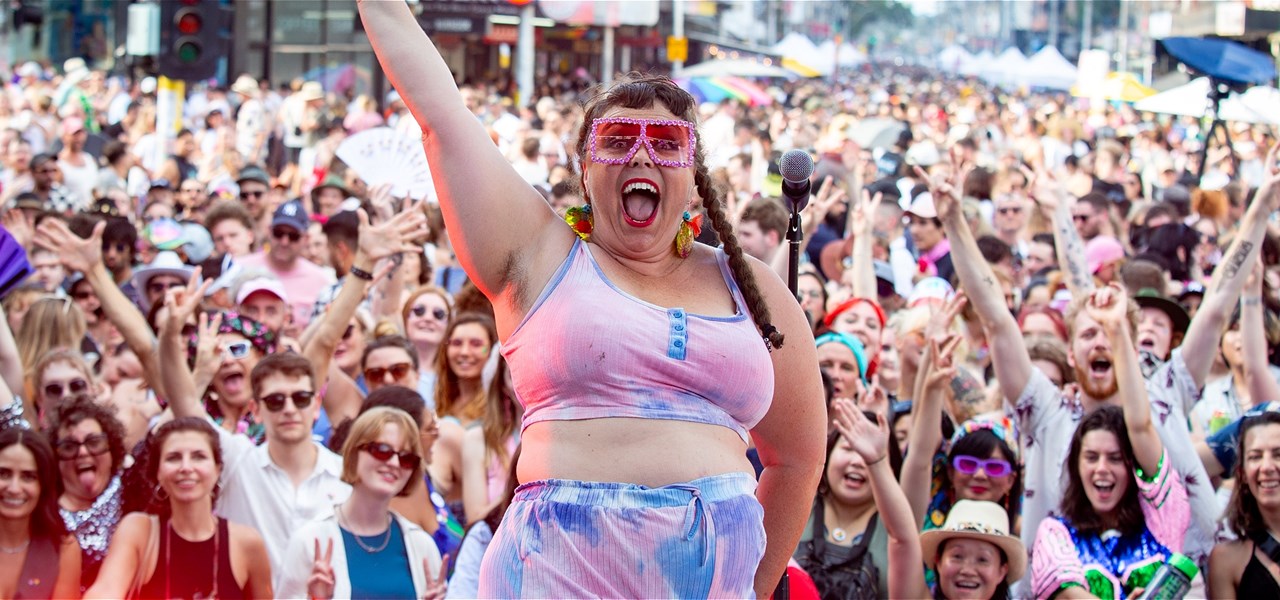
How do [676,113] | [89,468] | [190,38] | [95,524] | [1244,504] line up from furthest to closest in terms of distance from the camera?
1. [190,38]
2. [89,468]
3. [95,524]
4. [1244,504]
5. [676,113]

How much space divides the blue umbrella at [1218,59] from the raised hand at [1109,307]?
30.2 ft

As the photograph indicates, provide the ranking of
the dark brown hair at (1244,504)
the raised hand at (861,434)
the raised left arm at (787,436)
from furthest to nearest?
the dark brown hair at (1244,504), the raised hand at (861,434), the raised left arm at (787,436)

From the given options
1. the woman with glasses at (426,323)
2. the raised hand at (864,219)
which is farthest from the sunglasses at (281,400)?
the raised hand at (864,219)

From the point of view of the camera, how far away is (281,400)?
5.70 meters

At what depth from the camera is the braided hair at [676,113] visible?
10.2ft

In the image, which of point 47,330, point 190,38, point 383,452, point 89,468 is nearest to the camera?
point 383,452

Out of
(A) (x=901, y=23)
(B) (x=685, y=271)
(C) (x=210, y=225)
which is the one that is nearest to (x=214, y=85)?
(C) (x=210, y=225)

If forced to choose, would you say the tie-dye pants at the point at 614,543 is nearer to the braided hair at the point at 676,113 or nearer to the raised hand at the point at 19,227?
the braided hair at the point at 676,113

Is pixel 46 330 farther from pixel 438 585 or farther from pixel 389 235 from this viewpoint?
pixel 438 585

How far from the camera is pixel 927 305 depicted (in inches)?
284

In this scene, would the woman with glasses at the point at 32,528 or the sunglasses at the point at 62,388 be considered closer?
the woman with glasses at the point at 32,528

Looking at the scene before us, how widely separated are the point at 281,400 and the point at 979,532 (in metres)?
2.43

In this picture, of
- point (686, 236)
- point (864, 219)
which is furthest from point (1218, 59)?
point (686, 236)

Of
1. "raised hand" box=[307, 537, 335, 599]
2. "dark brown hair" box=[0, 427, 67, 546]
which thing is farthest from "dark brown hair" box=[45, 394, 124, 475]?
"raised hand" box=[307, 537, 335, 599]
